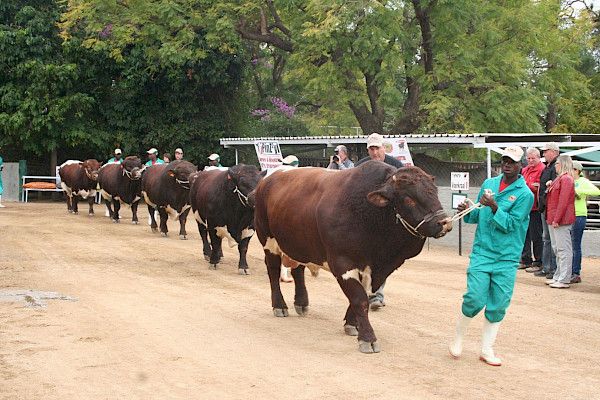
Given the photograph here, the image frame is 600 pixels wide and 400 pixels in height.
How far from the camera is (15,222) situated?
23984 mm

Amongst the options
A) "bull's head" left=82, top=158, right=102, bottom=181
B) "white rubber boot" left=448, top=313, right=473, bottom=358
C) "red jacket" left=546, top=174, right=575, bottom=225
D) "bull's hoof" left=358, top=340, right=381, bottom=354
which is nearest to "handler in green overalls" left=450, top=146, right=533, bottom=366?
"white rubber boot" left=448, top=313, right=473, bottom=358

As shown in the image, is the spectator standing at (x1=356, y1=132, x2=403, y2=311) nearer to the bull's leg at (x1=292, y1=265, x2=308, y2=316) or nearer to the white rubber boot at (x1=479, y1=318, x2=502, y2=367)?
the bull's leg at (x1=292, y1=265, x2=308, y2=316)

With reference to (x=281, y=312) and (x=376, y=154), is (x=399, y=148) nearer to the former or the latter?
(x=376, y=154)

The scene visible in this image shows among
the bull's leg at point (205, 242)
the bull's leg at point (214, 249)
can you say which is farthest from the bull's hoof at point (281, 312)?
the bull's leg at point (205, 242)

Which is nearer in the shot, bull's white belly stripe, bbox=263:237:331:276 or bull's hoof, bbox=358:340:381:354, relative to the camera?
bull's hoof, bbox=358:340:381:354

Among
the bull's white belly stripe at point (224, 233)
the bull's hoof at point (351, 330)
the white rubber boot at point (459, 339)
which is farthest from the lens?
the bull's white belly stripe at point (224, 233)

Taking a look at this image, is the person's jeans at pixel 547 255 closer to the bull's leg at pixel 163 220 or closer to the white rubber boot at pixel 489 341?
the white rubber boot at pixel 489 341

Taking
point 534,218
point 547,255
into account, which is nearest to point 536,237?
point 534,218

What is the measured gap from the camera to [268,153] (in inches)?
998

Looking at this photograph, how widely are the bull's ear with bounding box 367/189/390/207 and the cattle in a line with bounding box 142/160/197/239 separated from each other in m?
11.1

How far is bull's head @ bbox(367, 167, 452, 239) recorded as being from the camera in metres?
7.81

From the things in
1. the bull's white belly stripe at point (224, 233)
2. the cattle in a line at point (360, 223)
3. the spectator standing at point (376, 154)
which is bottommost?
the bull's white belly stripe at point (224, 233)

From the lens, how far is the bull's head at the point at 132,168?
2327cm

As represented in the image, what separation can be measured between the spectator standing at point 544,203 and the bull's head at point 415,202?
5.98 meters
